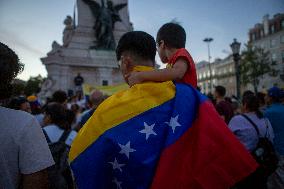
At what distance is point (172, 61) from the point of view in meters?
2.22

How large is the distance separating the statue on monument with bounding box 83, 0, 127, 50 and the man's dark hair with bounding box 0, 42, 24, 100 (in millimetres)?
25933

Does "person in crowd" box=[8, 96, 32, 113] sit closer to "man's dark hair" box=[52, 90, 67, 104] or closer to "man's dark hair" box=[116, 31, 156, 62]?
"man's dark hair" box=[52, 90, 67, 104]

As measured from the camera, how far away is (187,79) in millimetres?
2180

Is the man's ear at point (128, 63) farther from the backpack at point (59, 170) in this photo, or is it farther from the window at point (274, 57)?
the window at point (274, 57)

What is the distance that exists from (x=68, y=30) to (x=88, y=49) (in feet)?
9.53

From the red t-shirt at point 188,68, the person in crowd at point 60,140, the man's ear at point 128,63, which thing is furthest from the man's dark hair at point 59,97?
the man's ear at point 128,63

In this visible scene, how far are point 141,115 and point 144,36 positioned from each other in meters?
0.59

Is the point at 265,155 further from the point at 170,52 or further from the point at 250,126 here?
the point at 170,52

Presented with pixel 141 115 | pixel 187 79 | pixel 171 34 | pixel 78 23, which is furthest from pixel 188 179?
pixel 78 23

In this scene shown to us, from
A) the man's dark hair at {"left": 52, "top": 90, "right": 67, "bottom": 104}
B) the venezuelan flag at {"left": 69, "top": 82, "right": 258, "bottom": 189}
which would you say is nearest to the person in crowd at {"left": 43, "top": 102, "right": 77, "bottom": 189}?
the venezuelan flag at {"left": 69, "top": 82, "right": 258, "bottom": 189}

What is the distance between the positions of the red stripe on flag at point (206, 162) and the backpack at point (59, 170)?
6.13 feet

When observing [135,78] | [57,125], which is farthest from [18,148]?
[57,125]

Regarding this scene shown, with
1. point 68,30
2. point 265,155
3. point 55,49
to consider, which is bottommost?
point 265,155

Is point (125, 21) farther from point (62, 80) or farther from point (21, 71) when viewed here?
point (21, 71)
